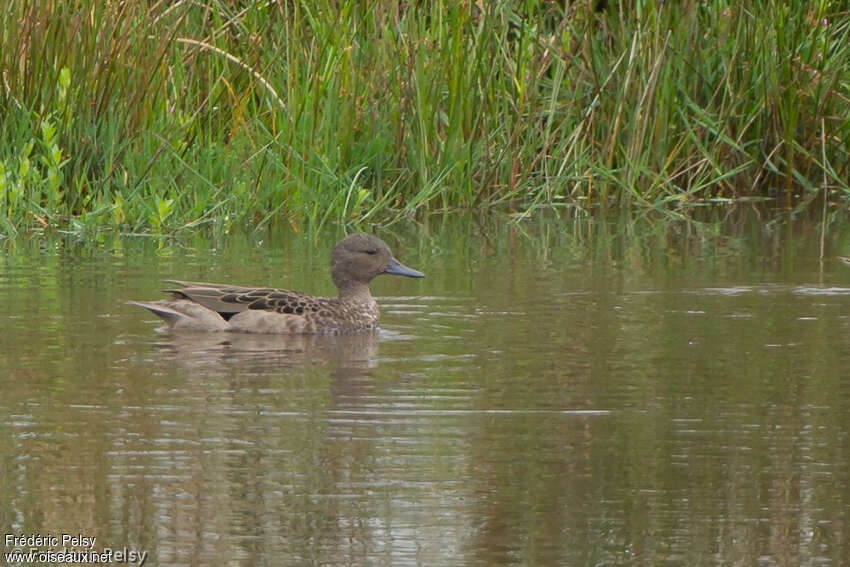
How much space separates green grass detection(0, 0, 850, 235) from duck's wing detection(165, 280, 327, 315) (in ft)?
9.23

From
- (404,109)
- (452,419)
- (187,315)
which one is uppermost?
(404,109)

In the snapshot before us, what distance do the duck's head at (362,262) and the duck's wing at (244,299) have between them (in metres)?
0.50

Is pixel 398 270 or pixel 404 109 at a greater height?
pixel 404 109

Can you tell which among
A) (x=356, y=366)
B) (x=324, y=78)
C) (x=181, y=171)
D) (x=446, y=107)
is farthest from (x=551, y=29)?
(x=356, y=366)

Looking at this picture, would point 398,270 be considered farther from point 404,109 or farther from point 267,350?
point 404,109

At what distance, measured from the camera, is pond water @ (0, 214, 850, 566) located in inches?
175

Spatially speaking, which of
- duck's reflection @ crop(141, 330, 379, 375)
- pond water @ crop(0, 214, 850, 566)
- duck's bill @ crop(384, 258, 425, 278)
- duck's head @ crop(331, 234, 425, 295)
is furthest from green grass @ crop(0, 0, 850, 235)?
duck's reflection @ crop(141, 330, 379, 375)

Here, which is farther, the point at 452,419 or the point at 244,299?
the point at 244,299

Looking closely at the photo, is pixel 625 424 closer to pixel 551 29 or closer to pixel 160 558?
pixel 160 558

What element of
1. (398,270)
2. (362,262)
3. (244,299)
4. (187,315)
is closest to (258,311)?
(244,299)

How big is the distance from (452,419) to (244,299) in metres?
2.53

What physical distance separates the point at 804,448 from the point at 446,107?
817 centimetres

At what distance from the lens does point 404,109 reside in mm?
12953

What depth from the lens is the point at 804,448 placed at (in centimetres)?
543
